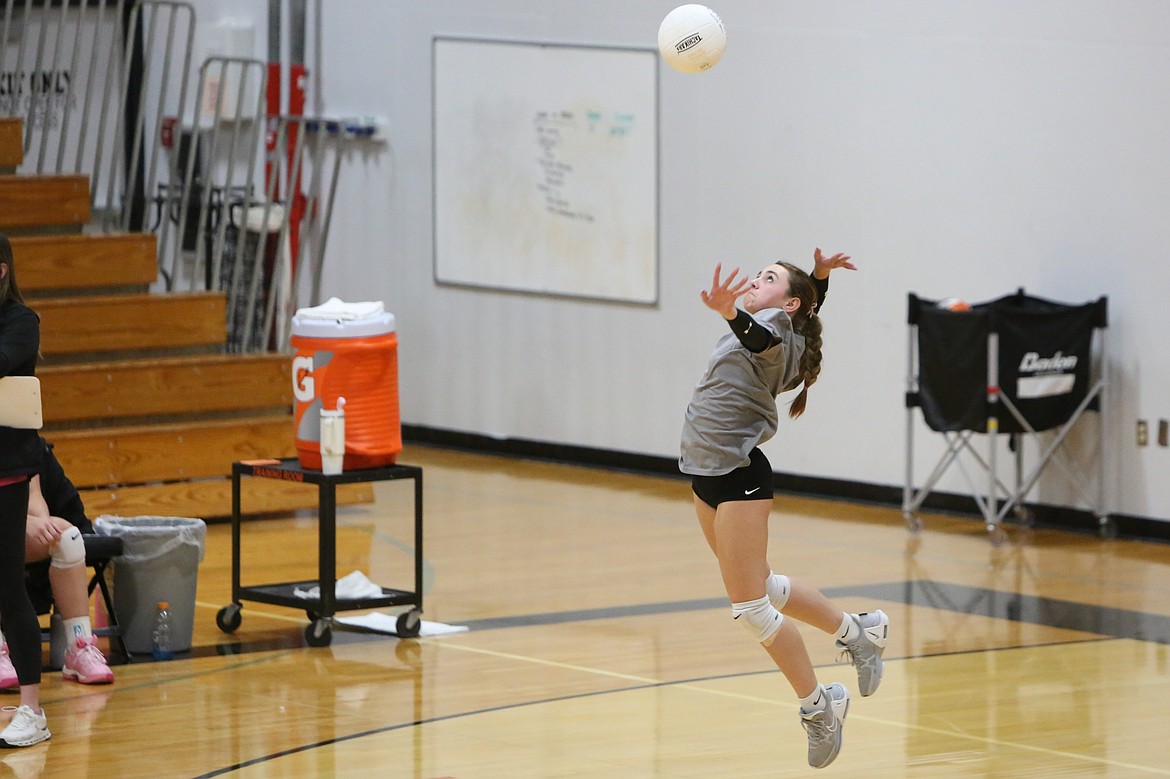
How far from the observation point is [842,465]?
1098 centimetres

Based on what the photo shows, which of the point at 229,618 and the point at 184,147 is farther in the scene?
the point at 184,147

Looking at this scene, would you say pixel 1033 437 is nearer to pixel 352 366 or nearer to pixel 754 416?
pixel 352 366

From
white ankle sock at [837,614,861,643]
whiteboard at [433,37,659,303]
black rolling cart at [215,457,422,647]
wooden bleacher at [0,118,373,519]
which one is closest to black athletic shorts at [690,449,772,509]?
white ankle sock at [837,614,861,643]

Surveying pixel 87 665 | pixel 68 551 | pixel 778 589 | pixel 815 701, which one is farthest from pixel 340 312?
pixel 815 701

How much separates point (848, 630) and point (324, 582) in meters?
2.44

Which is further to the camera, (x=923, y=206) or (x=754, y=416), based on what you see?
(x=923, y=206)

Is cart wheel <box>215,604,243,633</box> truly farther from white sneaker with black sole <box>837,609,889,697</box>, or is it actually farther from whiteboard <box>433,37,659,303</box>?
whiteboard <box>433,37,659,303</box>

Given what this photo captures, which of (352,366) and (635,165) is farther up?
(635,165)

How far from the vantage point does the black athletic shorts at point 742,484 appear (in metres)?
5.30

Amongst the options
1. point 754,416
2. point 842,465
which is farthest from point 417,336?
point 754,416

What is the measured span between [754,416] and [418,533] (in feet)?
8.11

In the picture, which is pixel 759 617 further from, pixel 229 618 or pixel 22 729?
pixel 229 618

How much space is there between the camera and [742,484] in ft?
17.4

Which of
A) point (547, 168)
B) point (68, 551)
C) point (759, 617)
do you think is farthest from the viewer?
point (547, 168)
